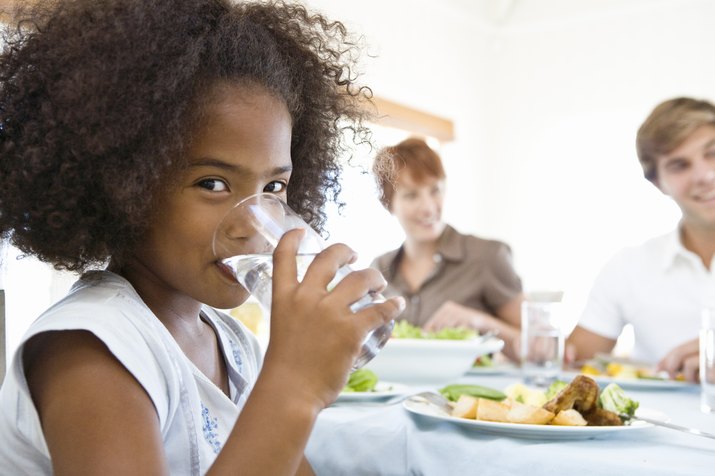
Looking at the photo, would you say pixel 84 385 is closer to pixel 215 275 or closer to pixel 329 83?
pixel 215 275

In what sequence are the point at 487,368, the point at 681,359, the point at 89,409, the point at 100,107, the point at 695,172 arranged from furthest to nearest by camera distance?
the point at 695,172 < the point at 487,368 < the point at 681,359 < the point at 100,107 < the point at 89,409

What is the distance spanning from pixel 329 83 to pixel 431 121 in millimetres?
3914

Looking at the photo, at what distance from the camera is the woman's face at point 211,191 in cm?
87

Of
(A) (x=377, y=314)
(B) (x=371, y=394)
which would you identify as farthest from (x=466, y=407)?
(A) (x=377, y=314)

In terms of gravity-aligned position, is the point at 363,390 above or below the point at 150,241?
below

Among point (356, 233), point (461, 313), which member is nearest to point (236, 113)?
point (356, 233)

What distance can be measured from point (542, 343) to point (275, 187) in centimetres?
85

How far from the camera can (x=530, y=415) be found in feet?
3.29

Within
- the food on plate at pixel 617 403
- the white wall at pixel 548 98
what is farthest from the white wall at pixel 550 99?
the food on plate at pixel 617 403

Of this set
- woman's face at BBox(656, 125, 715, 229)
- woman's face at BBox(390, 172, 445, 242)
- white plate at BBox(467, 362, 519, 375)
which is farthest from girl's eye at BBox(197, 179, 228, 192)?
woman's face at BBox(390, 172, 445, 242)

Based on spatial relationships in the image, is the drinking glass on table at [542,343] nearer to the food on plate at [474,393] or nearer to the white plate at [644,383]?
the white plate at [644,383]

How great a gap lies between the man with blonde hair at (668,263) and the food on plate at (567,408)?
1117 millimetres

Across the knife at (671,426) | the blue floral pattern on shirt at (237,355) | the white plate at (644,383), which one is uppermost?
the blue floral pattern on shirt at (237,355)

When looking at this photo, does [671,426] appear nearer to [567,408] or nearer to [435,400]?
[567,408]
